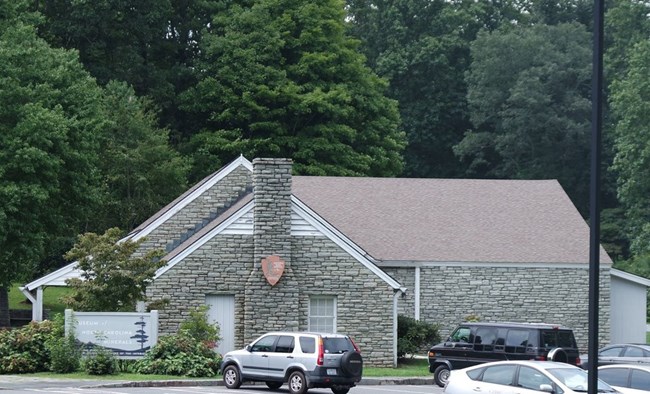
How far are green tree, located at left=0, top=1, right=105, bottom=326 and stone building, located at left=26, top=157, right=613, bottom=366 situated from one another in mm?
4841

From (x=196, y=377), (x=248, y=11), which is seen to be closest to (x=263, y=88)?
(x=248, y=11)

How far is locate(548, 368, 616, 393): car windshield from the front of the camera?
24297 mm

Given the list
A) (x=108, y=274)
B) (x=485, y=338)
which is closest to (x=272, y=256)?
(x=108, y=274)

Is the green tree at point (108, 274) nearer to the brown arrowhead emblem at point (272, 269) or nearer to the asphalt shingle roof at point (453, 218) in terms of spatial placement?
the brown arrowhead emblem at point (272, 269)

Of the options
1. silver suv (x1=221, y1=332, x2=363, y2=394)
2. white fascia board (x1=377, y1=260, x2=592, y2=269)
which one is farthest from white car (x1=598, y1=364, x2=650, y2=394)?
white fascia board (x1=377, y1=260, x2=592, y2=269)

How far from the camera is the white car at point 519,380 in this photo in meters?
24.1

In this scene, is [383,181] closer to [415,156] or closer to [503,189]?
[503,189]

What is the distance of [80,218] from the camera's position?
5488 centimetres

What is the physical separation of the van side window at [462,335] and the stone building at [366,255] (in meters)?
5.80

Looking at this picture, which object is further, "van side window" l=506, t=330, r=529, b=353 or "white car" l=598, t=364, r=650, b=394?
"van side window" l=506, t=330, r=529, b=353

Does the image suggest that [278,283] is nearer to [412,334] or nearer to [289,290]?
[289,290]

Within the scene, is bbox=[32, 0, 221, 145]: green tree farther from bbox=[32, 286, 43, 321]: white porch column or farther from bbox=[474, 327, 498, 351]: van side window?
bbox=[474, 327, 498, 351]: van side window

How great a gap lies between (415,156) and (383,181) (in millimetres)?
35642

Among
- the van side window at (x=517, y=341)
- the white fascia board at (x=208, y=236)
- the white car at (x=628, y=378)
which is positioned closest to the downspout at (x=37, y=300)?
the white fascia board at (x=208, y=236)
